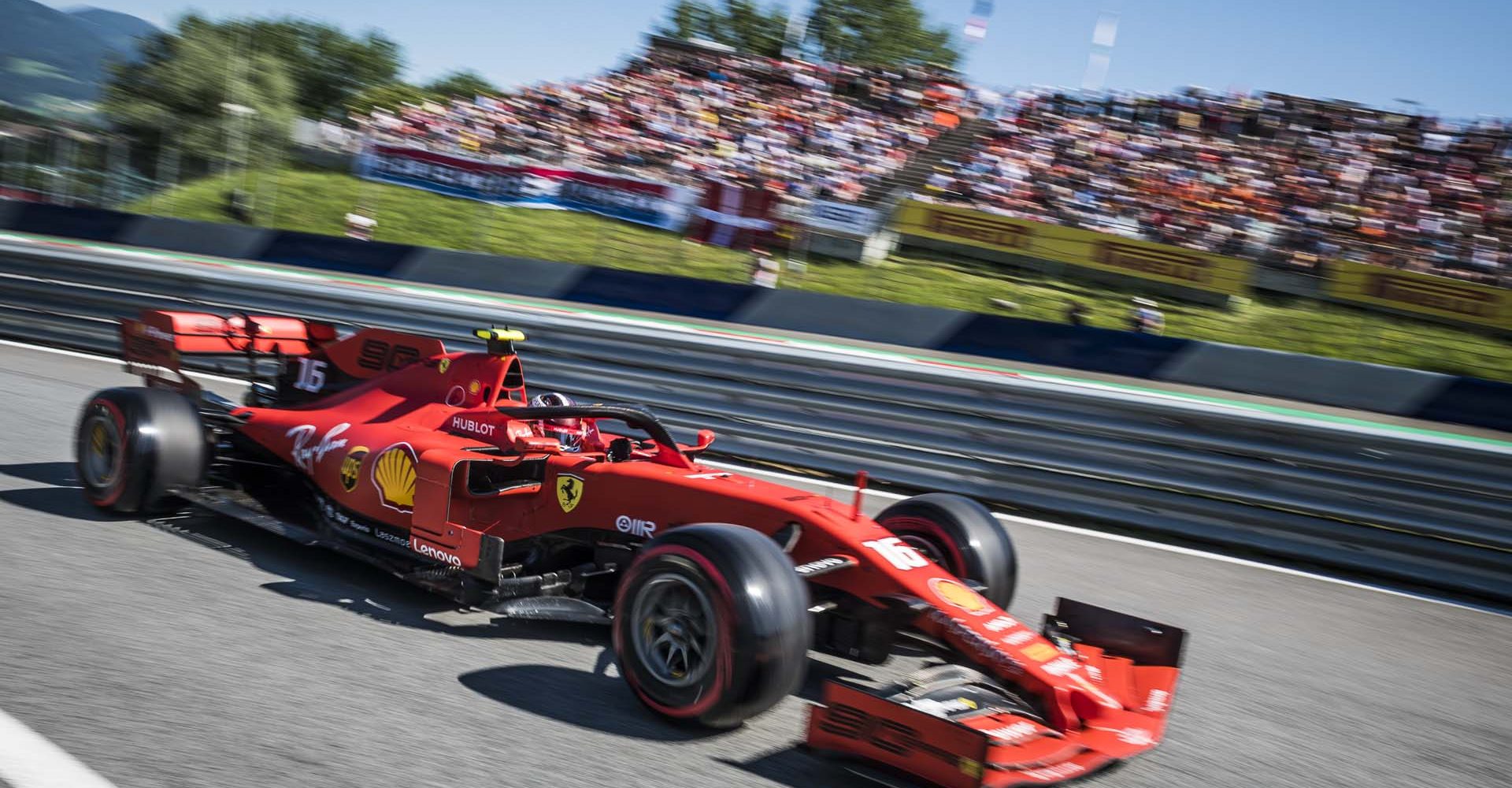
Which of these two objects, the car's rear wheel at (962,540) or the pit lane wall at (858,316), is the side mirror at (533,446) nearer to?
the car's rear wheel at (962,540)

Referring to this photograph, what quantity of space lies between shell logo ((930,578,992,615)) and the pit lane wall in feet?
37.1

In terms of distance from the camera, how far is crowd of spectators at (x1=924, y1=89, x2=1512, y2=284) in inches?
799

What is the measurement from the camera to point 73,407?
30.9 feet

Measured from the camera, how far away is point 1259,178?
2248 cm

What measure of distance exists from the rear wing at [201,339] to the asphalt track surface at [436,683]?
85 centimetres

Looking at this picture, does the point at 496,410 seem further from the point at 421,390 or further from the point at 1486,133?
the point at 1486,133

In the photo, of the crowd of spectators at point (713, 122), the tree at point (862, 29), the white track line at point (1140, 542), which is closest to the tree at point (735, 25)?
the tree at point (862, 29)

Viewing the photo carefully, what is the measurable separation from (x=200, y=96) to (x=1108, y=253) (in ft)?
123

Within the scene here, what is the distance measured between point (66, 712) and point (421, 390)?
9.35 ft

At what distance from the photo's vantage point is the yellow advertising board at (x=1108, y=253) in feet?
65.3

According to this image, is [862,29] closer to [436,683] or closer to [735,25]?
[735,25]

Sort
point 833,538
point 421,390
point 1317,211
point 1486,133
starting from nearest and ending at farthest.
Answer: point 833,538 < point 421,390 < point 1317,211 < point 1486,133

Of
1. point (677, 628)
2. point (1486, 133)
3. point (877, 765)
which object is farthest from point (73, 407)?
point (1486, 133)

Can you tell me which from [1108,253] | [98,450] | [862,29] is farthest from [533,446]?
[862,29]
